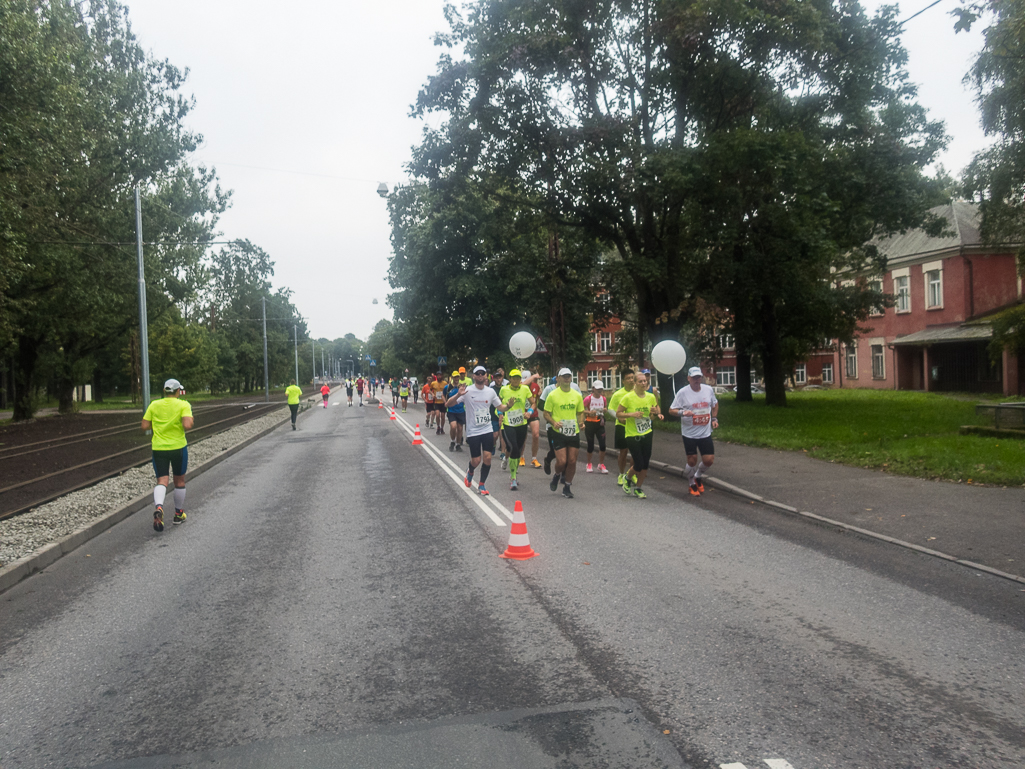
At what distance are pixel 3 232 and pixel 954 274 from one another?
3765 cm

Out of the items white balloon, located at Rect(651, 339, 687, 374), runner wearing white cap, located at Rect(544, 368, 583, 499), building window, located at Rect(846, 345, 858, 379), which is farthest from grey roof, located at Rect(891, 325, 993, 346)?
runner wearing white cap, located at Rect(544, 368, 583, 499)

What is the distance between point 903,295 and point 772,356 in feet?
55.5

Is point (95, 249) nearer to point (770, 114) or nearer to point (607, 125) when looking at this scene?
point (607, 125)

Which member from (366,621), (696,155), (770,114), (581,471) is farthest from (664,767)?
(770,114)

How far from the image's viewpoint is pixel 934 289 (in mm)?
39156

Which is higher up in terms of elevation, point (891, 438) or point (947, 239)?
point (947, 239)

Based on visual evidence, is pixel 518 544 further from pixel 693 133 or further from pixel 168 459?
pixel 693 133

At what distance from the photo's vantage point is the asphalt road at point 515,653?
3646 millimetres

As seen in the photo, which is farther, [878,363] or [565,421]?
[878,363]

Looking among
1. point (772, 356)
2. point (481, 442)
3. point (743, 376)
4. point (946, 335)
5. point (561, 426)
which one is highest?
point (946, 335)

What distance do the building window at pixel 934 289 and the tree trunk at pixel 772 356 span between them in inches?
555

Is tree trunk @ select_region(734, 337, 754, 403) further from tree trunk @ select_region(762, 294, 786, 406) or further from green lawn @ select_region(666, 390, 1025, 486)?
green lawn @ select_region(666, 390, 1025, 486)

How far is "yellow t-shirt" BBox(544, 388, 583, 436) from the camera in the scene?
1084cm

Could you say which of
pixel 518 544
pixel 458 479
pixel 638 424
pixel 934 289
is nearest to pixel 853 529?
pixel 638 424
